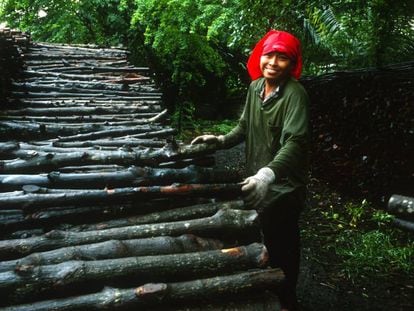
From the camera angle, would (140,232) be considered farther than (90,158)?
No

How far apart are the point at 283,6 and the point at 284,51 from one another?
5.02 meters

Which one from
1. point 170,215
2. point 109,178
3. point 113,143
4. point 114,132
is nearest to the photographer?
point 170,215

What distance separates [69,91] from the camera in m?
5.61

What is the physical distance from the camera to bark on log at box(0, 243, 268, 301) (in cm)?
192

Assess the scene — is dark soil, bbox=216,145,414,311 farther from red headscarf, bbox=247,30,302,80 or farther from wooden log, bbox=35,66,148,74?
wooden log, bbox=35,66,148,74

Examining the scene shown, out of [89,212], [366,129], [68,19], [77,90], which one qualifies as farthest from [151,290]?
[68,19]

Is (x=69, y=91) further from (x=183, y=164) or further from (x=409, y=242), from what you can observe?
(x=409, y=242)

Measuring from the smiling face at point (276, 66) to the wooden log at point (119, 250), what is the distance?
146 centimetres

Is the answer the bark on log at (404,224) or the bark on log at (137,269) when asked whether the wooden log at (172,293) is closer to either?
the bark on log at (137,269)

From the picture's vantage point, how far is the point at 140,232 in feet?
7.77

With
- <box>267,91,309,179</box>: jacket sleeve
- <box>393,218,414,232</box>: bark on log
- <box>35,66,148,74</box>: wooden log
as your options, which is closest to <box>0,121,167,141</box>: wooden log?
<box>267,91,309,179</box>: jacket sleeve

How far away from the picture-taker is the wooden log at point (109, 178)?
262 centimetres

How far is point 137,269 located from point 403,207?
165 centimetres

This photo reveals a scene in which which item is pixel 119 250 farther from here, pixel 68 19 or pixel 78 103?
pixel 68 19
